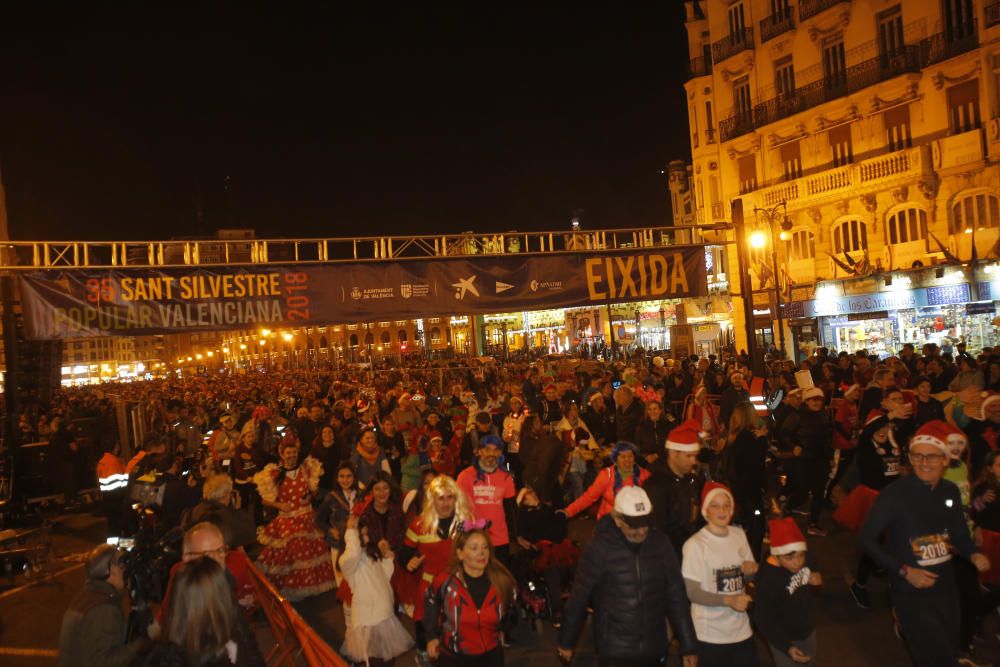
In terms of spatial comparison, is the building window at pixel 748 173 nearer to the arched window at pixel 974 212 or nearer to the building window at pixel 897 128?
the building window at pixel 897 128

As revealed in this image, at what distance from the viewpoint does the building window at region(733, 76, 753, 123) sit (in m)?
29.7

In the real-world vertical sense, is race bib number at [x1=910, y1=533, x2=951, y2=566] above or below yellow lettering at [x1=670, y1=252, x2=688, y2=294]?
below

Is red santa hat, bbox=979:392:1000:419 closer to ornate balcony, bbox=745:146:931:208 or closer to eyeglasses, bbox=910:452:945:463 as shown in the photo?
eyeglasses, bbox=910:452:945:463

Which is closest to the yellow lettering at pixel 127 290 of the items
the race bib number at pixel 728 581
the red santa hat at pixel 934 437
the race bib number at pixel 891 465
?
the race bib number at pixel 728 581

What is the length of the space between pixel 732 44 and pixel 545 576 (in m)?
29.3

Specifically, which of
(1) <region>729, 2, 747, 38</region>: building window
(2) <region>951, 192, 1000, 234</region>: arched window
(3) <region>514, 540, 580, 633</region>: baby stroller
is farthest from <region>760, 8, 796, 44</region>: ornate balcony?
(3) <region>514, 540, 580, 633</region>: baby stroller

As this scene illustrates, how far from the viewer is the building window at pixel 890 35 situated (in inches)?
952

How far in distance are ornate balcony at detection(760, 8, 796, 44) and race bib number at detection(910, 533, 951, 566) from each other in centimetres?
2785

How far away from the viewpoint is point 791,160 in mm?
27922

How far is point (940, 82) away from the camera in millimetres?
22750

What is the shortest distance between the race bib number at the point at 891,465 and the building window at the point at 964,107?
20.7 meters

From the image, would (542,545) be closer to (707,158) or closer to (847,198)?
(847,198)

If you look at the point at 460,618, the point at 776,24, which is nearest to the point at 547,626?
the point at 460,618

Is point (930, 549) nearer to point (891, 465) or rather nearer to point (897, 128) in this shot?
point (891, 465)
